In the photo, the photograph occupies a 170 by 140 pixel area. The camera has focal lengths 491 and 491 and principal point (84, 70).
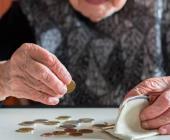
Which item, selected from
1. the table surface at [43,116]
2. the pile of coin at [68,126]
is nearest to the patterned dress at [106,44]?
the table surface at [43,116]

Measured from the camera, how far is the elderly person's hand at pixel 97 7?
1.35m

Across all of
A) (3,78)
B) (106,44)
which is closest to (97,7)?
(106,44)

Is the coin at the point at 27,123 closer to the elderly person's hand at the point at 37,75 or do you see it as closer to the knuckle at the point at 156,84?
the elderly person's hand at the point at 37,75

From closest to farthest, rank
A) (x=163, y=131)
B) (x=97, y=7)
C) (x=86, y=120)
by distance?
(x=163, y=131), (x=86, y=120), (x=97, y=7)

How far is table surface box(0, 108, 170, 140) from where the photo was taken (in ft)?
2.93

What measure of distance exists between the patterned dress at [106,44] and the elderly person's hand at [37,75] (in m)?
0.33

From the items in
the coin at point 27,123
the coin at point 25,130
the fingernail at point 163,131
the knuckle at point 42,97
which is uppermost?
the knuckle at point 42,97

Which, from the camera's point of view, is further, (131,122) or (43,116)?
(43,116)

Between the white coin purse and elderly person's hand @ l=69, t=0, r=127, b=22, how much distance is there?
484mm

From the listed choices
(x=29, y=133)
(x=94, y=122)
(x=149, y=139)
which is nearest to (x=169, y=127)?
(x=149, y=139)

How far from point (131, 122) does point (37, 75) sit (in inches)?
7.8

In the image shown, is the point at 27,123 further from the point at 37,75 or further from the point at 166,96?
the point at 166,96

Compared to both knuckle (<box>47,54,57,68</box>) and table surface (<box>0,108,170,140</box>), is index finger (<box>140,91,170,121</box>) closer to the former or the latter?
table surface (<box>0,108,170,140</box>)

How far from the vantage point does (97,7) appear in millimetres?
1357
